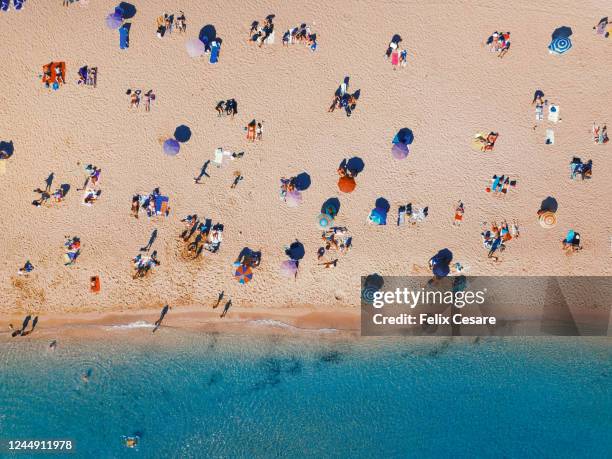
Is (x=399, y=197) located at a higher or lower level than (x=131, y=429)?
higher

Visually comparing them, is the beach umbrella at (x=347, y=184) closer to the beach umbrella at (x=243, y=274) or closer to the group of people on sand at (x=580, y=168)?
the beach umbrella at (x=243, y=274)

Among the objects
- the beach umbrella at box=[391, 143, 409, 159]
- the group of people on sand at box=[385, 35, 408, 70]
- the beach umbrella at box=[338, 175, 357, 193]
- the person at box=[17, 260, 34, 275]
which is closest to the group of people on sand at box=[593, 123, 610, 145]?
the beach umbrella at box=[391, 143, 409, 159]

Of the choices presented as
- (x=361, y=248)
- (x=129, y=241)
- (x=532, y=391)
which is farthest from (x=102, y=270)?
(x=532, y=391)

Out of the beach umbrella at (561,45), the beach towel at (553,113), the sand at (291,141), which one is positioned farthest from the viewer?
the sand at (291,141)

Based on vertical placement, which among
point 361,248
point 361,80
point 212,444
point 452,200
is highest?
point 361,80

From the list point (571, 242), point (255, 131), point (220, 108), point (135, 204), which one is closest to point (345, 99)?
point (255, 131)

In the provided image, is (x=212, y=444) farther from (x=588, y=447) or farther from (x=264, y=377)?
(x=588, y=447)

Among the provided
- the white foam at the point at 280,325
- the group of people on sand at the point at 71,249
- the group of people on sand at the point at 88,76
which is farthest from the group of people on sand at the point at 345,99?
the group of people on sand at the point at 71,249
